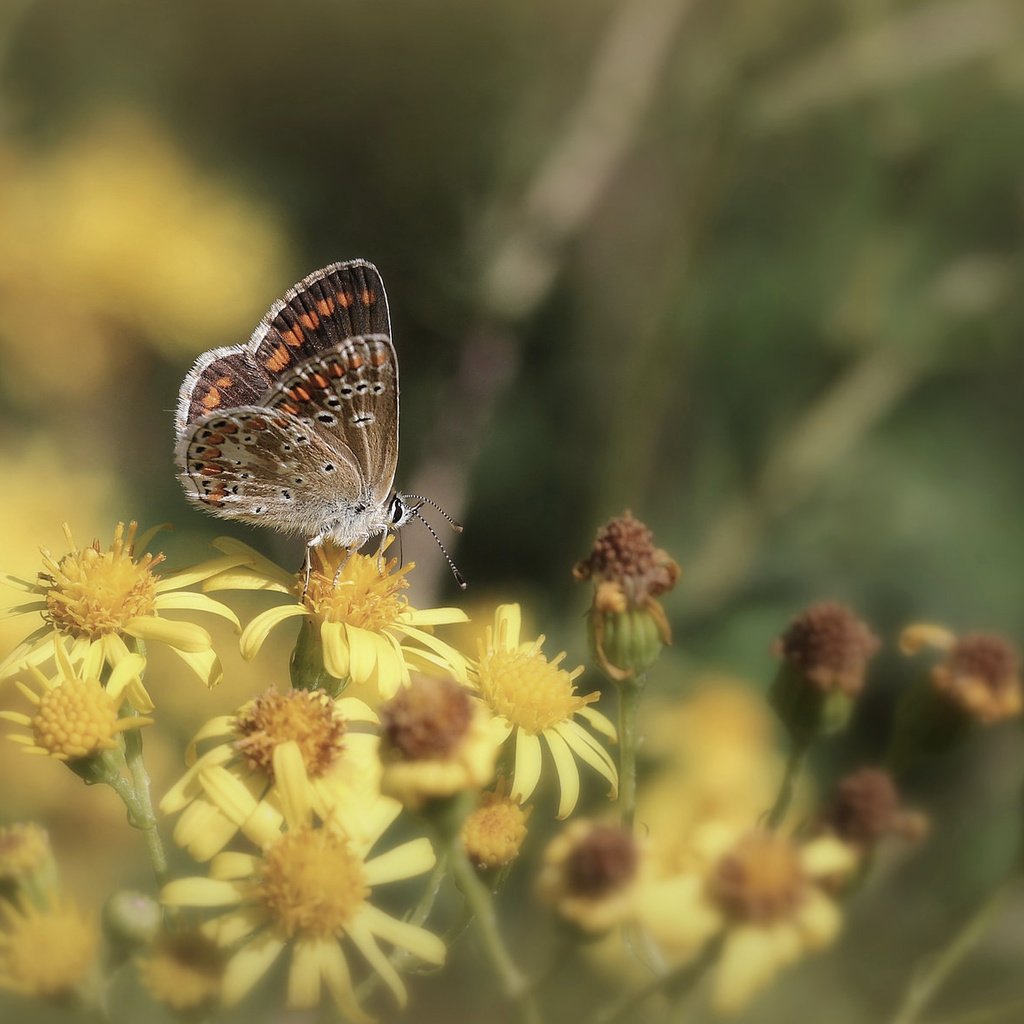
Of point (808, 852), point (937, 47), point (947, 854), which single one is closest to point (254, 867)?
point (808, 852)

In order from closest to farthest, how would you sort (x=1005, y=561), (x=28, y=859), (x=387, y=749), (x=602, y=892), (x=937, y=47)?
(x=602, y=892), (x=387, y=749), (x=28, y=859), (x=937, y=47), (x=1005, y=561)

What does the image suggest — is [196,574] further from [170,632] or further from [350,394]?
[350,394]

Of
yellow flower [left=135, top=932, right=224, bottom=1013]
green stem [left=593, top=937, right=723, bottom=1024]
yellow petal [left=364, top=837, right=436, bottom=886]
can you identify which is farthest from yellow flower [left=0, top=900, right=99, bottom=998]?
green stem [left=593, top=937, right=723, bottom=1024]

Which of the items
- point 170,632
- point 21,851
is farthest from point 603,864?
point 170,632

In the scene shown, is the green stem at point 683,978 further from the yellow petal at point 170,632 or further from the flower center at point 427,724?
the yellow petal at point 170,632

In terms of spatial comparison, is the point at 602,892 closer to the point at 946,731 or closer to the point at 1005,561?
the point at 946,731
